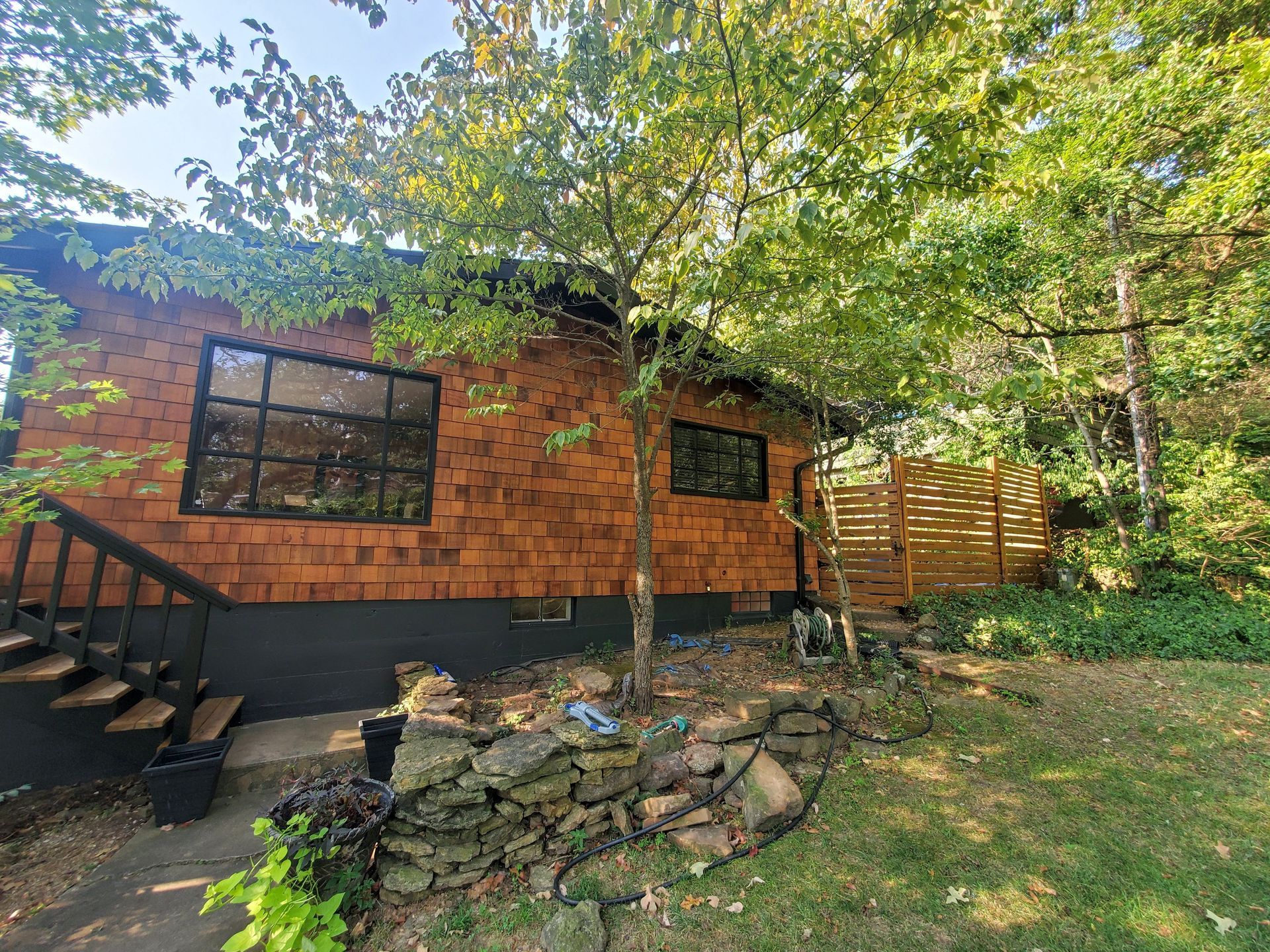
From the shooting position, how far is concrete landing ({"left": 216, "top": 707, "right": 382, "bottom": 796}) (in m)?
3.16

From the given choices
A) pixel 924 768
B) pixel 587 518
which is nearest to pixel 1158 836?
pixel 924 768

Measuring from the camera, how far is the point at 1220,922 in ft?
6.72

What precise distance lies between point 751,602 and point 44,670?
6.72m

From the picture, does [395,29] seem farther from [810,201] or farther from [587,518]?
[587,518]

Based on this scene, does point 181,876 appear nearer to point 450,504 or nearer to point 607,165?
point 450,504

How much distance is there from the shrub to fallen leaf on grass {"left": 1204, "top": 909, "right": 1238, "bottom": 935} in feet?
14.1

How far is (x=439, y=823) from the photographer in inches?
94.3

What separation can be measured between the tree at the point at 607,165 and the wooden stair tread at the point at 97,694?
2.57 metres

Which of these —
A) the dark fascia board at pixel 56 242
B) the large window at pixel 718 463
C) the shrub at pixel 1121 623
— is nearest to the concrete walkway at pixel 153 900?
the dark fascia board at pixel 56 242

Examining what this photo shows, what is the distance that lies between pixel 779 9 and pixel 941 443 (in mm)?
11473

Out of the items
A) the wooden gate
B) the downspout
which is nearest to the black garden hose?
the downspout

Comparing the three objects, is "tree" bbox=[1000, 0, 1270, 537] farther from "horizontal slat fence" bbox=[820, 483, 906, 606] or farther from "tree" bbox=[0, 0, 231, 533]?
"tree" bbox=[0, 0, 231, 533]

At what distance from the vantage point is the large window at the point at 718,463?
21.4 ft

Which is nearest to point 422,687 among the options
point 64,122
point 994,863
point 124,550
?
point 124,550
